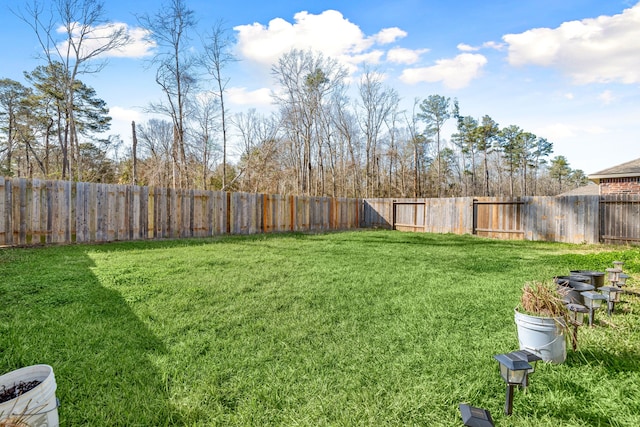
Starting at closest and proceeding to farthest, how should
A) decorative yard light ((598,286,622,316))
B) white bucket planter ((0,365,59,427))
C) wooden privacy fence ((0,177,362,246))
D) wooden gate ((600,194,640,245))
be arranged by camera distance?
white bucket planter ((0,365,59,427)) < decorative yard light ((598,286,622,316)) < wooden privacy fence ((0,177,362,246)) < wooden gate ((600,194,640,245))

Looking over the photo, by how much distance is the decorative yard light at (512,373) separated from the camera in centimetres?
137

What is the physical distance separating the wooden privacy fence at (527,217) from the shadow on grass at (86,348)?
10.2 meters

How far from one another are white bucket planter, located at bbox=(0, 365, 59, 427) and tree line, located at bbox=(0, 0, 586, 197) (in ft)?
38.8

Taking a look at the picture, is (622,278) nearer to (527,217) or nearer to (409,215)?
(527,217)

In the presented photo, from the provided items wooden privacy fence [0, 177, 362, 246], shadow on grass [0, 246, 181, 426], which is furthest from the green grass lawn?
wooden privacy fence [0, 177, 362, 246]

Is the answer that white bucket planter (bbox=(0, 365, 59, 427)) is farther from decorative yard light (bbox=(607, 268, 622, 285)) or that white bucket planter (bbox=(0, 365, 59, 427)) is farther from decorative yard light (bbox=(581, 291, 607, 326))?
decorative yard light (bbox=(607, 268, 622, 285))

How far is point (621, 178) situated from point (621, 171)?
0.82ft

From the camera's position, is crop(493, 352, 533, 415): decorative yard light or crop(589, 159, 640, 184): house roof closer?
crop(493, 352, 533, 415): decorative yard light

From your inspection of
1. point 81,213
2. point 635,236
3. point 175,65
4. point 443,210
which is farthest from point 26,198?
point 635,236

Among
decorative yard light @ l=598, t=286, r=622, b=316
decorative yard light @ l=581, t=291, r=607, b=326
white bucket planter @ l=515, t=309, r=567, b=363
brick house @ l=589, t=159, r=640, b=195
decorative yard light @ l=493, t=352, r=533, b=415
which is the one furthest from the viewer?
brick house @ l=589, t=159, r=640, b=195

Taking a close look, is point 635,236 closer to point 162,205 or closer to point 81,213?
point 162,205

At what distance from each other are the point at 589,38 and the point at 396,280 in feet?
26.0

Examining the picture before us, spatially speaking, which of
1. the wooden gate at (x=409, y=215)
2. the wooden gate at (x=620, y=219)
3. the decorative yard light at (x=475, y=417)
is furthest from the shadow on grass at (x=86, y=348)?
the wooden gate at (x=409, y=215)

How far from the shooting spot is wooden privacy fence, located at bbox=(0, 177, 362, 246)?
6.08m
